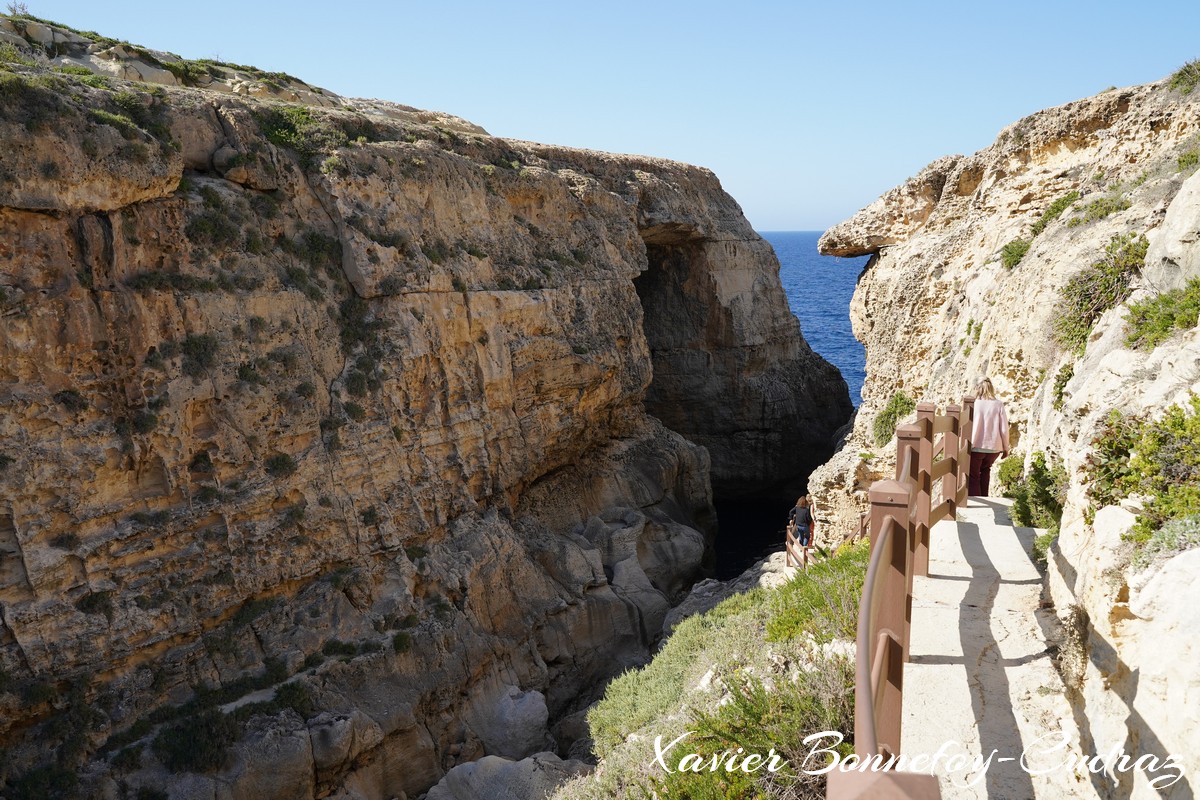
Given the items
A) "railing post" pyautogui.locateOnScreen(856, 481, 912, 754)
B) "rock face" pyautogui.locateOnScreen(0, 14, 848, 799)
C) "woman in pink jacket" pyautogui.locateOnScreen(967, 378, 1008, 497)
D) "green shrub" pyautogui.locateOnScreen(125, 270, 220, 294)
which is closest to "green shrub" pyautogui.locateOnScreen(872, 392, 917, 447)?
"woman in pink jacket" pyautogui.locateOnScreen(967, 378, 1008, 497)

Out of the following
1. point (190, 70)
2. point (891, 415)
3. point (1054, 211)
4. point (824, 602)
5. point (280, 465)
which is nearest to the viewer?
point (824, 602)

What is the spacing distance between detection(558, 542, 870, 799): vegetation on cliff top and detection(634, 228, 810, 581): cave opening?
62.5 ft

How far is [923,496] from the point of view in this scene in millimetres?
8312

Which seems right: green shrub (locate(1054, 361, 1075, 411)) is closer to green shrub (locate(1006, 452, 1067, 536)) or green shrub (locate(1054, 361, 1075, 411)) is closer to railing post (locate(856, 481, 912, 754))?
green shrub (locate(1006, 452, 1067, 536))

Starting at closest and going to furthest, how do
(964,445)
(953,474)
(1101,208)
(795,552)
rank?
(953,474) < (964,445) < (1101,208) < (795,552)

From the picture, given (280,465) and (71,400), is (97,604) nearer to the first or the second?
(71,400)

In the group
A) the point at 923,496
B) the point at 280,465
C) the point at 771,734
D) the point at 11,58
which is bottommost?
the point at 771,734

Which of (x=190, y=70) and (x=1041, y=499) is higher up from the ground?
(x=190, y=70)

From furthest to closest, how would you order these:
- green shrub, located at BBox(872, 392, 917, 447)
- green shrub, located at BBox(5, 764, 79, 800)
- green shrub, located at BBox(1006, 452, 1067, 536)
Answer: green shrub, located at BBox(872, 392, 917, 447) < green shrub, located at BBox(5, 764, 79, 800) < green shrub, located at BBox(1006, 452, 1067, 536)

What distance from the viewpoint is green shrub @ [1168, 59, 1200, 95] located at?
1513 cm

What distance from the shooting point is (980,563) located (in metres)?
8.72

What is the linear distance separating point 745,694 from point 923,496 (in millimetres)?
2592

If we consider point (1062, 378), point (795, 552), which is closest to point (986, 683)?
point (1062, 378)

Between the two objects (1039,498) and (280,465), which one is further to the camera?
(280,465)
